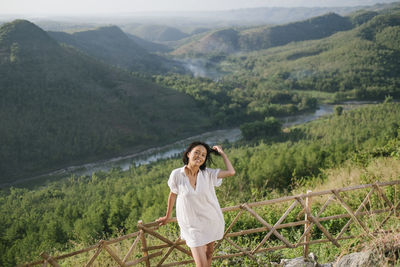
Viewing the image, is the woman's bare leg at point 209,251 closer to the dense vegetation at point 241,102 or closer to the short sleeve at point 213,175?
the short sleeve at point 213,175

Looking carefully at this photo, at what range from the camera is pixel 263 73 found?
349ft

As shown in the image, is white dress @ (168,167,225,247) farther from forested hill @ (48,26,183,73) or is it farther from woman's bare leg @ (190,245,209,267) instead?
forested hill @ (48,26,183,73)

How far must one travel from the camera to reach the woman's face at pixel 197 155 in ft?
13.0

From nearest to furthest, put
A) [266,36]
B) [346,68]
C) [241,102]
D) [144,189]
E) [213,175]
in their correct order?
1. [213,175]
2. [144,189]
3. [241,102]
4. [346,68]
5. [266,36]

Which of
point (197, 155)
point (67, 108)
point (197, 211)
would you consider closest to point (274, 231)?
point (197, 211)

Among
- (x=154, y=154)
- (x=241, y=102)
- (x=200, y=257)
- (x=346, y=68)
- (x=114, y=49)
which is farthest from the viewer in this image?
(x=114, y=49)

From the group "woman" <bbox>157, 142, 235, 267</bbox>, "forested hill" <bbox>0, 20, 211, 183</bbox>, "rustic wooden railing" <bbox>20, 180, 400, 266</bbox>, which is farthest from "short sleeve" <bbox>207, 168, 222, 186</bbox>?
"forested hill" <bbox>0, 20, 211, 183</bbox>

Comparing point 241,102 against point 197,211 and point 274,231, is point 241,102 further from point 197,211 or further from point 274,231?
point 197,211

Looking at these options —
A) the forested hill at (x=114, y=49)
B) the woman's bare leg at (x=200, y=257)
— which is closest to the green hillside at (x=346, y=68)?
the forested hill at (x=114, y=49)

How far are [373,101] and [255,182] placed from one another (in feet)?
196

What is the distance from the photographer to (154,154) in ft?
149

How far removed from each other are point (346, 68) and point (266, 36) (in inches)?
3407

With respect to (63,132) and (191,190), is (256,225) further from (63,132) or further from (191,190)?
(63,132)

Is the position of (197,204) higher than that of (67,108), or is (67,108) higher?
(197,204)
